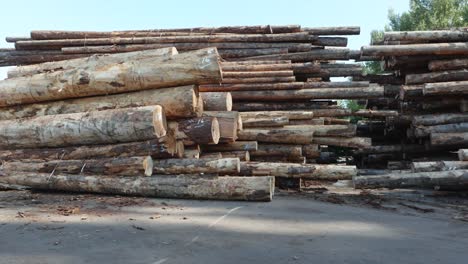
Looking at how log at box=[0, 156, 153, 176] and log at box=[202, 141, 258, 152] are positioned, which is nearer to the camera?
log at box=[0, 156, 153, 176]

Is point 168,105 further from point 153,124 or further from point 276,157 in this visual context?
point 276,157

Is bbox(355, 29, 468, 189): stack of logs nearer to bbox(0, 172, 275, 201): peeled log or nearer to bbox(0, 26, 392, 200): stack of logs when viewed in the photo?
bbox(0, 26, 392, 200): stack of logs

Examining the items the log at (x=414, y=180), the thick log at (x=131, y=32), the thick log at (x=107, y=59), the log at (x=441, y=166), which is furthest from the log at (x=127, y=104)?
the thick log at (x=131, y=32)

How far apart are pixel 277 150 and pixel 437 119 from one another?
3.71 m

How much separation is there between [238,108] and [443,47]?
4.58 meters

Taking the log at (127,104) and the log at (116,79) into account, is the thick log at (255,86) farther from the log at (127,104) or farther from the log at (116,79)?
the log at (116,79)

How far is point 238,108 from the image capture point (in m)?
10.2

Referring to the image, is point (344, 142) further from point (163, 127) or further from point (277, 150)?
point (163, 127)

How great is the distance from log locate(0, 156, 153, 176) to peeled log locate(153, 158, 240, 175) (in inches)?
7.3

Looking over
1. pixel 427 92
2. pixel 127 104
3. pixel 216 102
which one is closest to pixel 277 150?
pixel 216 102

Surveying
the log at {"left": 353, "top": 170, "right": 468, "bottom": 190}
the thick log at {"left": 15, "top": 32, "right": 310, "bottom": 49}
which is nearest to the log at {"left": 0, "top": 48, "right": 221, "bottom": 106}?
the log at {"left": 353, "top": 170, "right": 468, "bottom": 190}

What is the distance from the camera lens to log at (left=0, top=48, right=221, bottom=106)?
6.90m

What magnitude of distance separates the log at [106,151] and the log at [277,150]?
2261 mm

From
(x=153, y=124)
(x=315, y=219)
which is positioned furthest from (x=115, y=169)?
(x=315, y=219)
